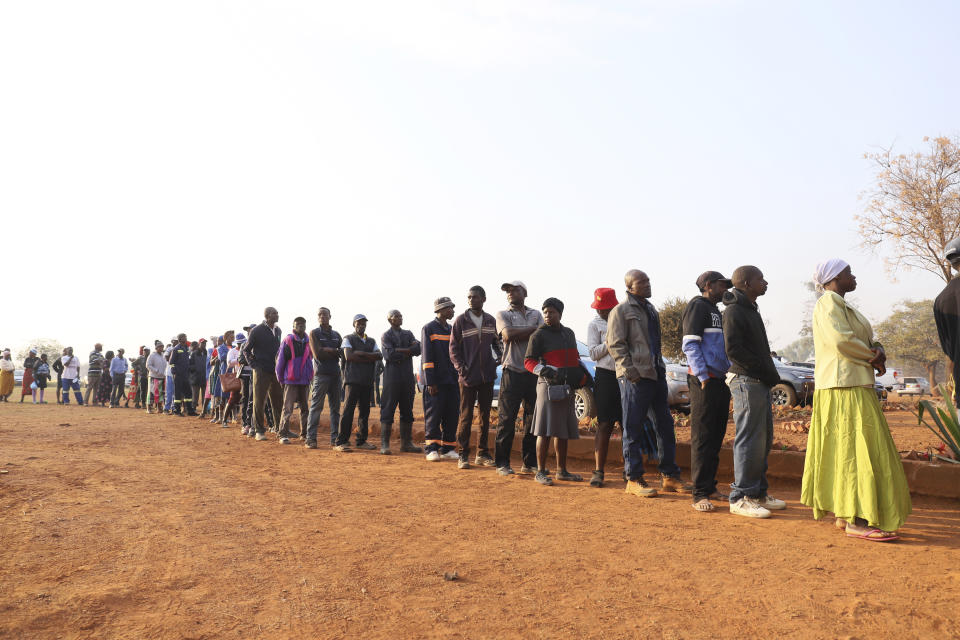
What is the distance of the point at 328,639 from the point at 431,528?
6.85 feet

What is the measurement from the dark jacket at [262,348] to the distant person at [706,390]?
733 centimetres

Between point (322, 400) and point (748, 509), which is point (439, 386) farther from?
point (748, 509)

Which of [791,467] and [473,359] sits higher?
[473,359]

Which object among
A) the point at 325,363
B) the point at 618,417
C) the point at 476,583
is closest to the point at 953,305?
the point at 618,417

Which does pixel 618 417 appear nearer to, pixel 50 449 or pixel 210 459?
pixel 210 459

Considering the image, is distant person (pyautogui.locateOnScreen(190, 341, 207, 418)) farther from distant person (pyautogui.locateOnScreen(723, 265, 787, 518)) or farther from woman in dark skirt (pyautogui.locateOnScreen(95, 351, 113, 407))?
distant person (pyautogui.locateOnScreen(723, 265, 787, 518))

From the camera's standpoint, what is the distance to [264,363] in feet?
36.9

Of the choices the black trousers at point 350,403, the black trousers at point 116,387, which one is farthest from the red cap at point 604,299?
the black trousers at point 116,387

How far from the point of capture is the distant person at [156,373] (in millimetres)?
19047

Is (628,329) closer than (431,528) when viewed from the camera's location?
No

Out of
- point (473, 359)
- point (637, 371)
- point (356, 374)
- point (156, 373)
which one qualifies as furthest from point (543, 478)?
point (156, 373)

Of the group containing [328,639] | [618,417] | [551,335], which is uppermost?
[551,335]

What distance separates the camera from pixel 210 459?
8969 mm

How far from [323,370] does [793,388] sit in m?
9.09
